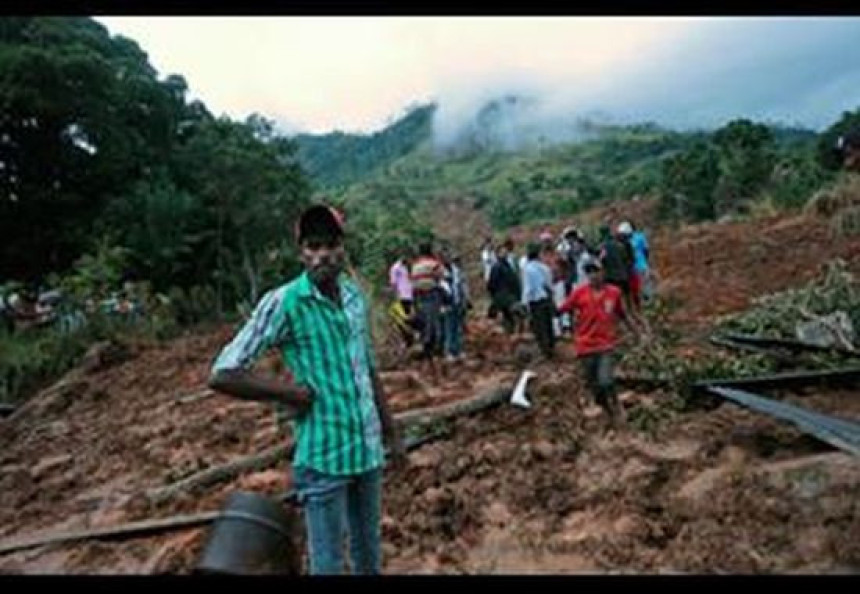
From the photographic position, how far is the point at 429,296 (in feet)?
37.7

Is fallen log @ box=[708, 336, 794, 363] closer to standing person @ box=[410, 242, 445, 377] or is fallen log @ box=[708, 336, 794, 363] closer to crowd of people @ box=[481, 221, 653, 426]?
crowd of people @ box=[481, 221, 653, 426]

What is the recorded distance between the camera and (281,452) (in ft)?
27.5

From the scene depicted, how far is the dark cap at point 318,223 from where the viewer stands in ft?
11.6

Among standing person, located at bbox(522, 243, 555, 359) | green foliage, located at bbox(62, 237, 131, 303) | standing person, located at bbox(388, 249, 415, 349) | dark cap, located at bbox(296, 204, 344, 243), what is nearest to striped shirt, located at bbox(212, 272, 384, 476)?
dark cap, located at bbox(296, 204, 344, 243)

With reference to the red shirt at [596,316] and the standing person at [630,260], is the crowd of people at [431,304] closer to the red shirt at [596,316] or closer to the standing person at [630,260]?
the standing person at [630,260]

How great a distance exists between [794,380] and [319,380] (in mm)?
5692

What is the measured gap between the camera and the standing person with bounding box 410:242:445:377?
11195 mm

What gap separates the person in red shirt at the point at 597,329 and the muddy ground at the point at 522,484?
289mm

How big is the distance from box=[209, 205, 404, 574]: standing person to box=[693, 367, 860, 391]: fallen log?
5.23 m

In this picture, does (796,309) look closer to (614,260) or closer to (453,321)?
(614,260)
